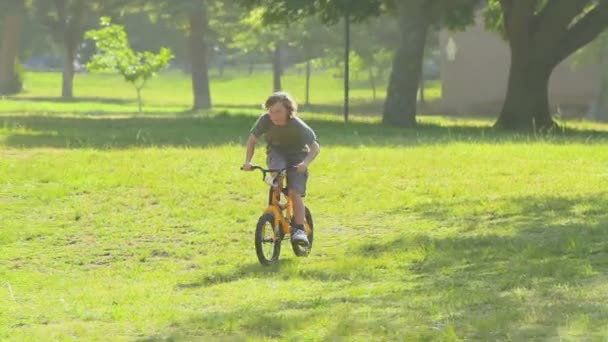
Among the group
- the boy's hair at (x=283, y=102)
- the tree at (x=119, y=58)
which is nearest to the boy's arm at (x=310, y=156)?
the boy's hair at (x=283, y=102)

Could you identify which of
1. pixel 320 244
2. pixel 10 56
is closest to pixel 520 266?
pixel 320 244

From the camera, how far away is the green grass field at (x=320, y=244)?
28.2 feet

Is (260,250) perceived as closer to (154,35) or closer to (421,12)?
(421,12)

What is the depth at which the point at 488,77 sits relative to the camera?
56.4m

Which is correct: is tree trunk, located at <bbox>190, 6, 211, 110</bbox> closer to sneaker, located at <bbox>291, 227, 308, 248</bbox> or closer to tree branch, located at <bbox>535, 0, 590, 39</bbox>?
tree branch, located at <bbox>535, 0, 590, 39</bbox>

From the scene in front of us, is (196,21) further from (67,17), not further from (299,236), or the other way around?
(299,236)

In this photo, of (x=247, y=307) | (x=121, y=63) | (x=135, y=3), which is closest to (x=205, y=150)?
(x=247, y=307)

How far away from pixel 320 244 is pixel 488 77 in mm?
44442

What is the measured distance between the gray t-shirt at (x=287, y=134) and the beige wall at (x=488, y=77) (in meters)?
45.3

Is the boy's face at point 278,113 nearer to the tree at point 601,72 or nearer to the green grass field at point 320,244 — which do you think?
the green grass field at point 320,244

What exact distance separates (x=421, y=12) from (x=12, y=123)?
10383 millimetres

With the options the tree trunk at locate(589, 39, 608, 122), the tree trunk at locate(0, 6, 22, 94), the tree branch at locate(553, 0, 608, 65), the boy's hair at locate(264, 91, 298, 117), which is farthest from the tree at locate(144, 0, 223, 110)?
the boy's hair at locate(264, 91, 298, 117)

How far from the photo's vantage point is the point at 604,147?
75.8 ft

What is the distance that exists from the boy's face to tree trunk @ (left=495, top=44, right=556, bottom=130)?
2116 cm
